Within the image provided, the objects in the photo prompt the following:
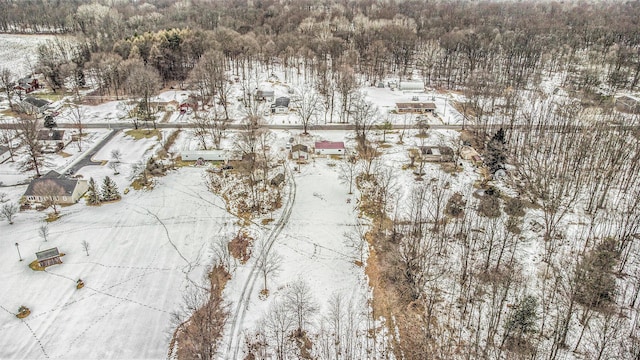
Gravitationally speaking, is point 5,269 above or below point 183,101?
below

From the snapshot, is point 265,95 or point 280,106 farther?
point 265,95

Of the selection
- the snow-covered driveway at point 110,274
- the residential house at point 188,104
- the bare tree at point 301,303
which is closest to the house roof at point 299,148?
the snow-covered driveway at point 110,274

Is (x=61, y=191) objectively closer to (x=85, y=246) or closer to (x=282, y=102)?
(x=85, y=246)

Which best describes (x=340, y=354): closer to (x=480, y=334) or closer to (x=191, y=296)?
(x=480, y=334)

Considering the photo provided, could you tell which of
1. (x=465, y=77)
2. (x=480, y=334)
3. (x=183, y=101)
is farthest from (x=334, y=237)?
(x=465, y=77)

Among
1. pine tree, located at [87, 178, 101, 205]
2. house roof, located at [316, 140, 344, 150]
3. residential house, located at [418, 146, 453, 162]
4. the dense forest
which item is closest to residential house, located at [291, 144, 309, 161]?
house roof, located at [316, 140, 344, 150]

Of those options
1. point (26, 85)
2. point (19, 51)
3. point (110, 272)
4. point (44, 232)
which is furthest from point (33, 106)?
point (19, 51)
